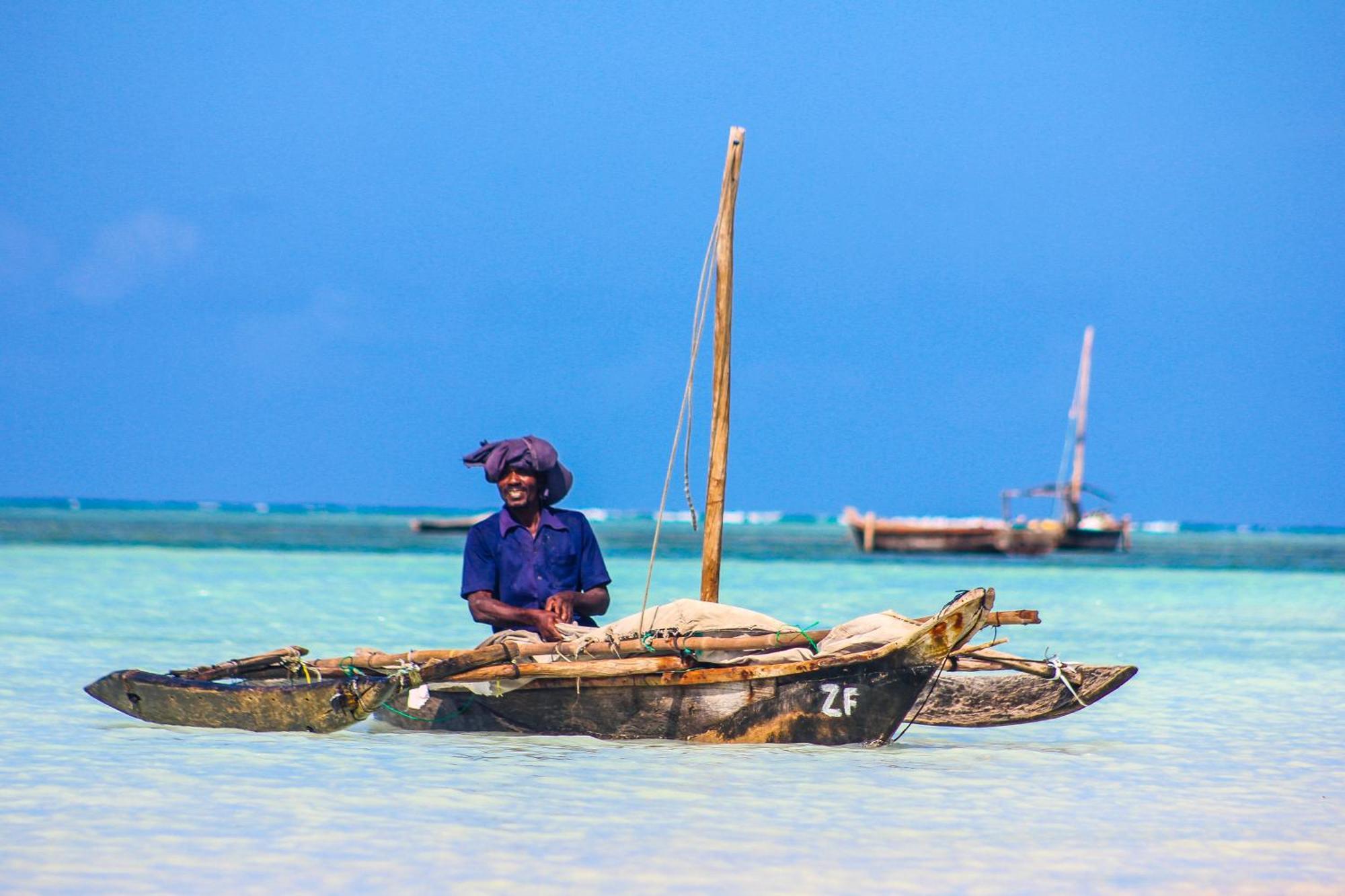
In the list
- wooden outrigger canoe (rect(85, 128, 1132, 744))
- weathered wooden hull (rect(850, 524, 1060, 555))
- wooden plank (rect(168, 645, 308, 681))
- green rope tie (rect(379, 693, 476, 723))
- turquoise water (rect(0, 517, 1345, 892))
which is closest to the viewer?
turquoise water (rect(0, 517, 1345, 892))

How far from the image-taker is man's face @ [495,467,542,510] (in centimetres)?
777

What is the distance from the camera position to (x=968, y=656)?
7.93m

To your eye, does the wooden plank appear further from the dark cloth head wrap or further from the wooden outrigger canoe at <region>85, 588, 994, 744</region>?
the dark cloth head wrap

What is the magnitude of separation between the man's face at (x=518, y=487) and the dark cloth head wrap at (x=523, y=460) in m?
0.02

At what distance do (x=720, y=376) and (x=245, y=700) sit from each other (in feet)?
10.8

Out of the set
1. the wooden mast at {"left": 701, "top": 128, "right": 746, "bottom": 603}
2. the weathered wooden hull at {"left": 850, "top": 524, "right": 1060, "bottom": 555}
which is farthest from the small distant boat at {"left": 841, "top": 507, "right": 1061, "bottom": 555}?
the wooden mast at {"left": 701, "top": 128, "right": 746, "bottom": 603}

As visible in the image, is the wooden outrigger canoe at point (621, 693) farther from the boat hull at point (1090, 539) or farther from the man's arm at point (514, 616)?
the boat hull at point (1090, 539)

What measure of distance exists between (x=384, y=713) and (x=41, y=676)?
4.41m

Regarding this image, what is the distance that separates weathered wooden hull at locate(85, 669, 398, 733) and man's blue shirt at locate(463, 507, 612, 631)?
82cm

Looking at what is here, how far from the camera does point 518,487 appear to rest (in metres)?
7.77

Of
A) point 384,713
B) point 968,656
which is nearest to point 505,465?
point 384,713

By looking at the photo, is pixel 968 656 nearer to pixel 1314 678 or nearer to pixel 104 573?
pixel 1314 678

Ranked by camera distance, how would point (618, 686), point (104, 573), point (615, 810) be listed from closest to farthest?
point (615, 810)
point (618, 686)
point (104, 573)

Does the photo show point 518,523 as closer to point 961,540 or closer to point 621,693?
point 621,693
